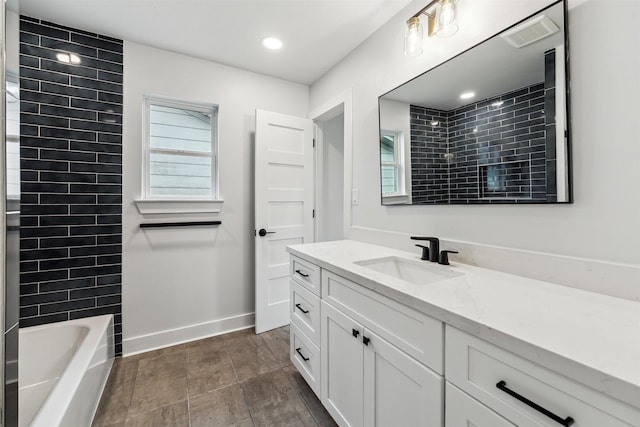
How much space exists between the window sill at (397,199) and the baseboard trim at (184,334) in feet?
5.74

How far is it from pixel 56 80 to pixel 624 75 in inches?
124

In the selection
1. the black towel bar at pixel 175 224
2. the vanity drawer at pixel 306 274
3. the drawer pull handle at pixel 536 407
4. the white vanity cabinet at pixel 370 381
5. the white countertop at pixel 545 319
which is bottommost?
the white vanity cabinet at pixel 370 381

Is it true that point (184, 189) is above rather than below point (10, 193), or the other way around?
above

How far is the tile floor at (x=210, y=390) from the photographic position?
1516 millimetres

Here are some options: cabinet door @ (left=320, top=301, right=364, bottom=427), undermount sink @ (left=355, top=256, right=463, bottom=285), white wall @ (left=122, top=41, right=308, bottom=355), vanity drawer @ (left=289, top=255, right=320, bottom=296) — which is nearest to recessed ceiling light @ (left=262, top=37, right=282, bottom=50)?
white wall @ (left=122, top=41, right=308, bottom=355)

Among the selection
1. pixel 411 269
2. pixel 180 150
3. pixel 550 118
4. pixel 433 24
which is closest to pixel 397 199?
pixel 411 269

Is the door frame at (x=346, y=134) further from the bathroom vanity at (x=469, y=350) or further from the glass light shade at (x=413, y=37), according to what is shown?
the bathroom vanity at (x=469, y=350)

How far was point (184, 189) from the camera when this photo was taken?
245cm

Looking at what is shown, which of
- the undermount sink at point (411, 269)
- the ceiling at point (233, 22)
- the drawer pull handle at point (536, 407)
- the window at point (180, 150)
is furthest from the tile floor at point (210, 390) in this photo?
the ceiling at point (233, 22)

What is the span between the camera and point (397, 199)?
1817 mm

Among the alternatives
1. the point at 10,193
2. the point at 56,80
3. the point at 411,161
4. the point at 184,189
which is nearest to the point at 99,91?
the point at 56,80

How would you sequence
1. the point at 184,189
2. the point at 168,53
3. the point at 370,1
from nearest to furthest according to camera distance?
1. the point at 370,1
2. the point at 168,53
3. the point at 184,189

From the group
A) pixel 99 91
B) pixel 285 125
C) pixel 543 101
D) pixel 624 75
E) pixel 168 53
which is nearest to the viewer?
pixel 624 75

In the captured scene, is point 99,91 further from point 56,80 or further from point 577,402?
point 577,402
